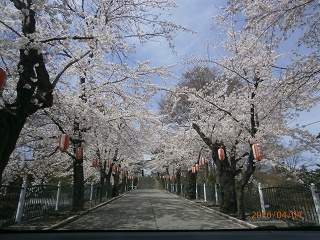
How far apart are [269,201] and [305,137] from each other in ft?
12.7

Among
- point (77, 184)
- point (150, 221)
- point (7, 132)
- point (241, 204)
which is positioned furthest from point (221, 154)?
point (7, 132)

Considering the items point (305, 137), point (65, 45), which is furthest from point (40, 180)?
point (305, 137)

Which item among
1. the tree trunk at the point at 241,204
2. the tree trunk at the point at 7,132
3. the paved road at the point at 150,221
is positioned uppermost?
the tree trunk at the point at 7,132

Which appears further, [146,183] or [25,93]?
[146,183]

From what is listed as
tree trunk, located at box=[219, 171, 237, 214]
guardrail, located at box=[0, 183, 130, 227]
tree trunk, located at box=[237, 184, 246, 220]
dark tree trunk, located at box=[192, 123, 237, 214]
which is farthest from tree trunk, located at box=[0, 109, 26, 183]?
tree trunk, located at box=[219, 171, 237, 214]

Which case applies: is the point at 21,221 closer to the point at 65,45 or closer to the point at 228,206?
the point at 65,45

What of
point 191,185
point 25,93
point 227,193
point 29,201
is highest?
point 25,93

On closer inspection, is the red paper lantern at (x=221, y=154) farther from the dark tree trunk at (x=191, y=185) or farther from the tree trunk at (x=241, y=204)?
the dark tree trunk at (x=191, y=185)

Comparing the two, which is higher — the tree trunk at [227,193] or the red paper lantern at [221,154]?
the red paper lantern at [221,154]

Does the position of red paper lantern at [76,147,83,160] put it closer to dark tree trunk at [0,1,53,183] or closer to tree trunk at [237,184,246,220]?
dark tree trunk at [0,1,53,183]

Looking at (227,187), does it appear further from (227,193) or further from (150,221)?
(150,221)
